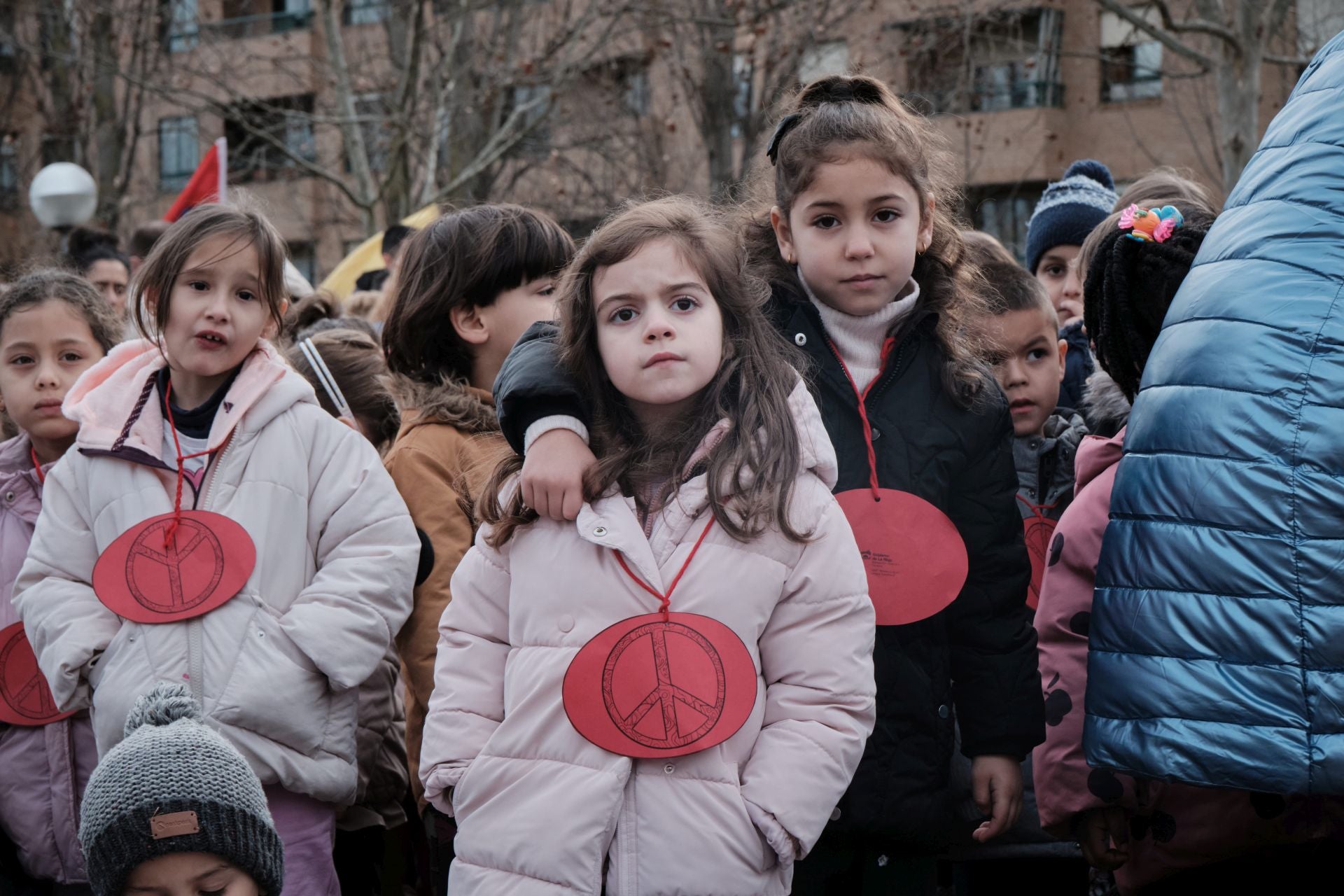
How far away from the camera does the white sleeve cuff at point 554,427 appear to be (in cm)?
272

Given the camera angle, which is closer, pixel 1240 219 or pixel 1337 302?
pixel 1337 302

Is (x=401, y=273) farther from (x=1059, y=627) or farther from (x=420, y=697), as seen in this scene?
(x=1059, y=627)

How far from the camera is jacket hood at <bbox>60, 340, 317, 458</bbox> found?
10.9 ft

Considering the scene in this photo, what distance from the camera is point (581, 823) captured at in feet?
7.85

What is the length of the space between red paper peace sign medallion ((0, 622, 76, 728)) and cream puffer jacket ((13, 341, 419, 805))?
0.73 feet

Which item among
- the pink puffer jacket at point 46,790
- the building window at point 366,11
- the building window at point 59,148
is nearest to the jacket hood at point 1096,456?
the pink puffer jacket at point 46,790

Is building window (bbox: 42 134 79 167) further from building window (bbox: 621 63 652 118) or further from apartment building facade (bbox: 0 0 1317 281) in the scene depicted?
building window (bbox: 621 63 652 118)

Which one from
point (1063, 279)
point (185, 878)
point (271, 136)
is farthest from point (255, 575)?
point (271, 136)

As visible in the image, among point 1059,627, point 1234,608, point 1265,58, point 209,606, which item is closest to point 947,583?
point 1059,627

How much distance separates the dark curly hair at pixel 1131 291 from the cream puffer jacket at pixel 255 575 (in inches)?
63.5

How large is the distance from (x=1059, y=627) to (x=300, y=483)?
67.9 inches

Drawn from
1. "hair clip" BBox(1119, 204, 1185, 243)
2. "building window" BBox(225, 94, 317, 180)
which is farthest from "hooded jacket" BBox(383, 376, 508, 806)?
"building window" BBox(225, 94, 317, 180)

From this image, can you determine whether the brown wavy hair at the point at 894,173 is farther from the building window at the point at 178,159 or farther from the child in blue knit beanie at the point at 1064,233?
the building window at the point at 178,159

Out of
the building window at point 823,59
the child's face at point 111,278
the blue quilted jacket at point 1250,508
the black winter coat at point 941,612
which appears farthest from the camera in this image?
the building window at point 823,59
